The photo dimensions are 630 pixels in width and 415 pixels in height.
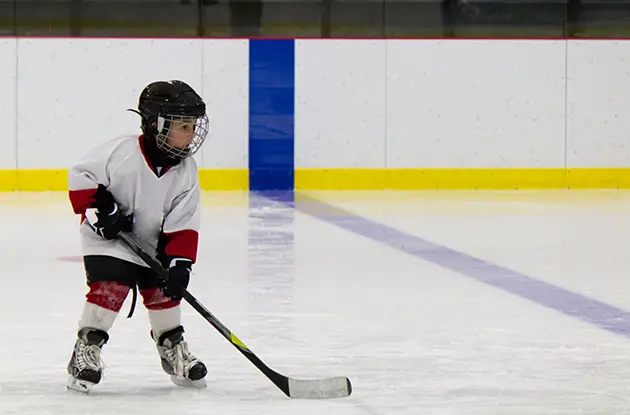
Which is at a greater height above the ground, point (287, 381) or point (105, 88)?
point (105, 88)

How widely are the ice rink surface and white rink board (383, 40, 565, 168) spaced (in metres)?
2.16

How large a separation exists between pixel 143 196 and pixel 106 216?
12cm

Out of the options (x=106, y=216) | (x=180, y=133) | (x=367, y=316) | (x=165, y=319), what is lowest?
(x=367, y=316)

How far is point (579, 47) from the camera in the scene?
35.7 feet

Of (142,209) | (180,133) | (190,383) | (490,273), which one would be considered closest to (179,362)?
(190,383)

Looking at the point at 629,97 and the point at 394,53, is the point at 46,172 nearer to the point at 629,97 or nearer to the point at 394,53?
the point at 394,53

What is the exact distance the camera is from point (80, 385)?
3.37m

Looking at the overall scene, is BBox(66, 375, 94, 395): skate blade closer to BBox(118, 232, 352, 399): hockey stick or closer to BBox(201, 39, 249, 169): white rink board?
BBox(118, 232, 352, 399): hockey stick

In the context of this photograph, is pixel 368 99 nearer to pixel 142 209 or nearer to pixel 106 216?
pixel 142 209

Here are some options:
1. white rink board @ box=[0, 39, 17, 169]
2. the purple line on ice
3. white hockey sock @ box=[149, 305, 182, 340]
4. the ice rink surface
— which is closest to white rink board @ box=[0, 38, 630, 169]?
white rink board @ box=[0, 39, 17, 169]

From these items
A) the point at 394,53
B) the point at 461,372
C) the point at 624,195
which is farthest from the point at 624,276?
the point at 394,53

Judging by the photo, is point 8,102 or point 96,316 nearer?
point 96,316

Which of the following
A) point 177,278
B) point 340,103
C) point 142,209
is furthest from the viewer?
point 340,103

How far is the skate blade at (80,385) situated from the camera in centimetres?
337
